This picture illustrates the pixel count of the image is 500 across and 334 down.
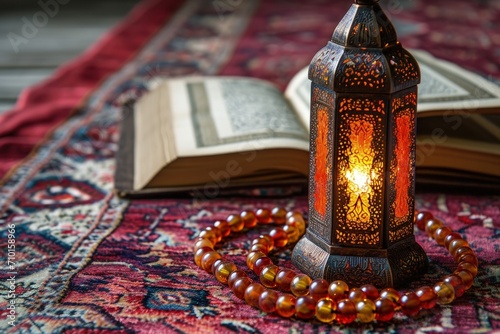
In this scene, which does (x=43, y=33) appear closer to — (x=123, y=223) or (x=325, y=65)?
(x=123, y=223)

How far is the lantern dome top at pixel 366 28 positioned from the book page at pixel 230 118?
40 cm

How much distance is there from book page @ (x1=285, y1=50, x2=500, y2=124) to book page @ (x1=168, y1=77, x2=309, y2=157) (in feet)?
0.26

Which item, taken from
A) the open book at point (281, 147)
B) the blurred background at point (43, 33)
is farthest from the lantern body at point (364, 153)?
the blurred background at point (43, 33)

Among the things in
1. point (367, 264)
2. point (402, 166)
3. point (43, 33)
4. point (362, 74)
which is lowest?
point (43, 33)

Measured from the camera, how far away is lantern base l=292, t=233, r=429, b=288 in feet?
3.49

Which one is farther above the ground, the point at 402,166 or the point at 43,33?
the point at 402,166

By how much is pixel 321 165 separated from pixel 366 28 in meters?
0.19

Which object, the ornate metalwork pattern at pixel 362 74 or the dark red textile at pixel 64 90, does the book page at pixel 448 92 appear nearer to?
the ornate metalwork pattern at pixel 362 74

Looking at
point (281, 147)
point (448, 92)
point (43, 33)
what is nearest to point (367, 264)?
point (281, 147)

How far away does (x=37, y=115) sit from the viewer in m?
1.93

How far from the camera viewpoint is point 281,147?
55.1 inches

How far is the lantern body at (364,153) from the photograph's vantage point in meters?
1.02

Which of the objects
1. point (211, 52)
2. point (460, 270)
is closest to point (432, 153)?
point (460, 270)

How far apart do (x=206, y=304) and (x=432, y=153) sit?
563 mm
